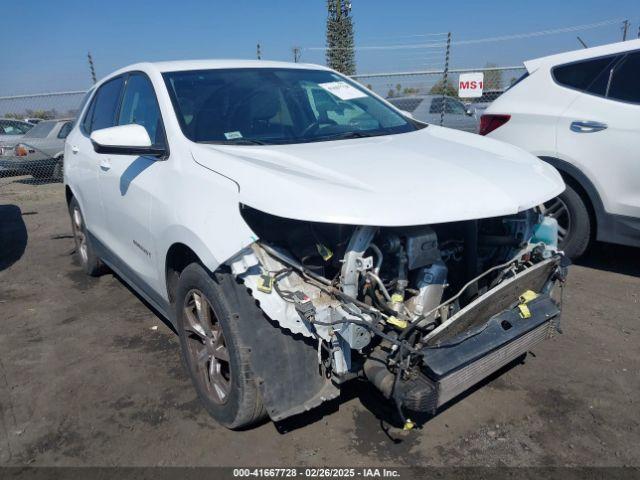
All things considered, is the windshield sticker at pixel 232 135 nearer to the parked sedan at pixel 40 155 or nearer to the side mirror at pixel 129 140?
the side mirror at pixel 129 140

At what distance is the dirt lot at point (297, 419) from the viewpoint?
8.16 ft

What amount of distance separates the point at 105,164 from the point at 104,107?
2.88 ft

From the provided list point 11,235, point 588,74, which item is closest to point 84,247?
point 11,235

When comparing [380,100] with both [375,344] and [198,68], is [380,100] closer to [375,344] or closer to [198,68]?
[198,68]

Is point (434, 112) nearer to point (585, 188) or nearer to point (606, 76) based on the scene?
point (606, 76)

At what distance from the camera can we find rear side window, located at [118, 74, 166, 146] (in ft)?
9.97

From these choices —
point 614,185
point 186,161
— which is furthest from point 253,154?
point 614,185

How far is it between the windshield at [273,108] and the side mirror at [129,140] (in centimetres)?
22

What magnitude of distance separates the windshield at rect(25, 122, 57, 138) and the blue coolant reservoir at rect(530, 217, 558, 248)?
12317mm

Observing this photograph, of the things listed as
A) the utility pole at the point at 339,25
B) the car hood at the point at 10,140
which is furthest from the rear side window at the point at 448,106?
the utility pole at the point at 339,25

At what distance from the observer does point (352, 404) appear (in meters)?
2.87

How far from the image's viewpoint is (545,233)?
2.82 m

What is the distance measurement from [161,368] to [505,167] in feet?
8.06

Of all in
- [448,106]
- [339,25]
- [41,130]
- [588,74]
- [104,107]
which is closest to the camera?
[104,107]
